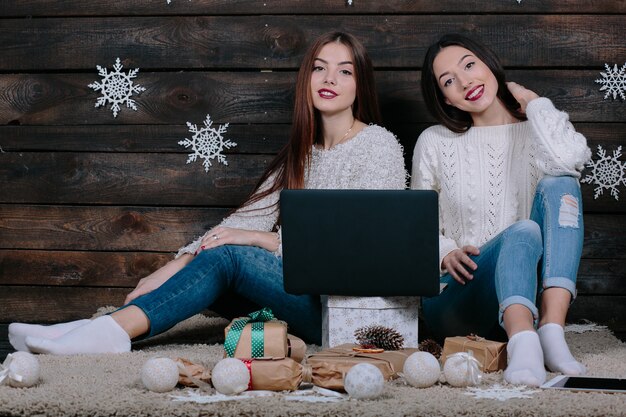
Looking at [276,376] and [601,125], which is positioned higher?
[601,125]

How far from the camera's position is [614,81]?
2770mm

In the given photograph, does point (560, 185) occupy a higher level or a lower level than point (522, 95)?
lower

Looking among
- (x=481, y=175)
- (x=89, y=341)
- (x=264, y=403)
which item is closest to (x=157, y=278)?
(x=89, y=341)

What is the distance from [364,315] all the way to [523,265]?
391 millimetres

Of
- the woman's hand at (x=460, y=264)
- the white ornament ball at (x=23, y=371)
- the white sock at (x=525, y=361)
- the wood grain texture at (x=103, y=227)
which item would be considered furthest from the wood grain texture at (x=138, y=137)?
the white ornament ball at (x=23, y=371)

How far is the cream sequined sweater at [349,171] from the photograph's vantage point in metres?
2.38

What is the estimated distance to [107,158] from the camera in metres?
2.87

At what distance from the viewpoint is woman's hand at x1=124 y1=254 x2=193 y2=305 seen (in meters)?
2.28

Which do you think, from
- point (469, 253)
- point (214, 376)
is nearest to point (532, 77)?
point (469, 253)

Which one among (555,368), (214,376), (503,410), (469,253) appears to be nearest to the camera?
(503,410)

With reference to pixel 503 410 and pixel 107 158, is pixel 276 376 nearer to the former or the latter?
pixel 503 410

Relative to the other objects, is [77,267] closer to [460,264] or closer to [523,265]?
[460,264]

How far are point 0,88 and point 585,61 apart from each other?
191 cm

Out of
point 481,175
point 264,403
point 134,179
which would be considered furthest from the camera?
point 134,179
